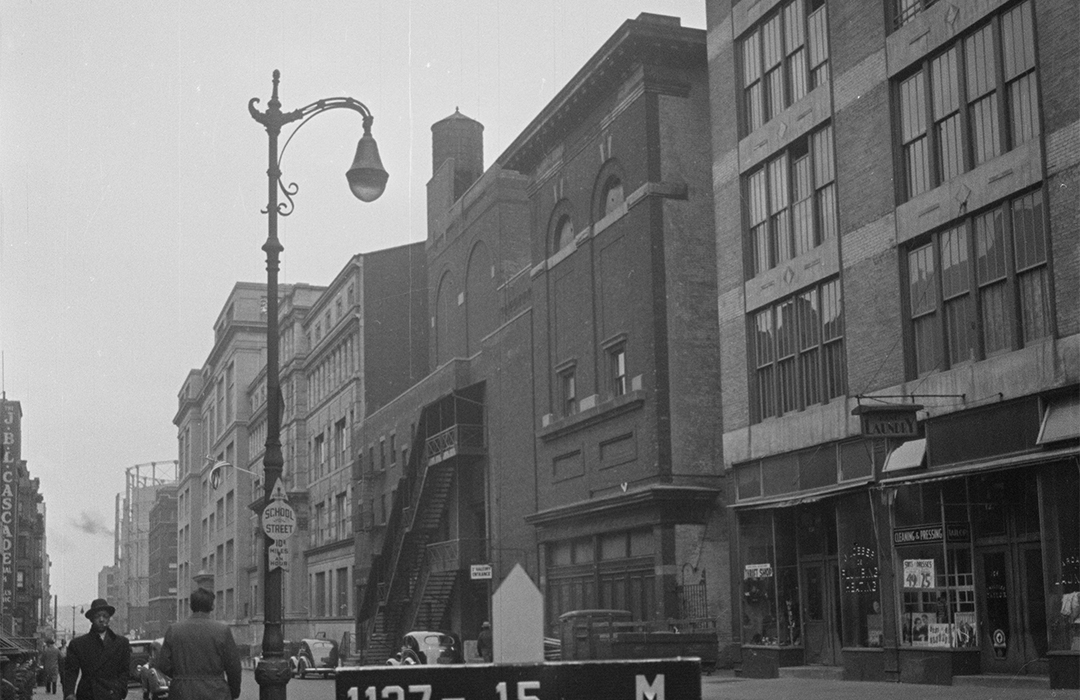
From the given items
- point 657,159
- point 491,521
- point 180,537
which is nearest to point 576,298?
point 657,159

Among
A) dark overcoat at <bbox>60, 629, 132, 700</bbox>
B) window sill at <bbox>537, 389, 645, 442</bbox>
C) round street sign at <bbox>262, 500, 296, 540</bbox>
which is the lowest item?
dark overcoat at <bbox>60, 629, 132, 700</bbox>

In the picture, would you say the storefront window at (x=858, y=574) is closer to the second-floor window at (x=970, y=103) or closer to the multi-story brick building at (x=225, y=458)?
the second-floor window at (x=970, y=103)

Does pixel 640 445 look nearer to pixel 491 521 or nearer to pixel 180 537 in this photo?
pixel 491 521

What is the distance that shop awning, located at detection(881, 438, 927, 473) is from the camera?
2458 cm

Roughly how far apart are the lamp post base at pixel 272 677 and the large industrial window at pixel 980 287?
42.3 feet

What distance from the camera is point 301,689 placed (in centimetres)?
3744

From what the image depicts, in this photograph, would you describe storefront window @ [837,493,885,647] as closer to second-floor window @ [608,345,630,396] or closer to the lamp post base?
second-floor window @ [608,345,630,396]

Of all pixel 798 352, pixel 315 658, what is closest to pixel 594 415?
pixel 798 352

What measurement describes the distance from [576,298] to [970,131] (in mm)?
18053

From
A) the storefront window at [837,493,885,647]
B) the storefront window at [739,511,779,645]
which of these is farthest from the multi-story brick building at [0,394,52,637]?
the storefront window at [837,493,885,647]

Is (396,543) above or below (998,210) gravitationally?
below

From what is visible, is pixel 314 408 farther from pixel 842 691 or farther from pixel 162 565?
pixel 162 565

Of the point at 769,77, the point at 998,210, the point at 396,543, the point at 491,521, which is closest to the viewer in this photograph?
the point at 998,210

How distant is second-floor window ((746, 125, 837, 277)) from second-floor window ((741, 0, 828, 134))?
3.80 ft
